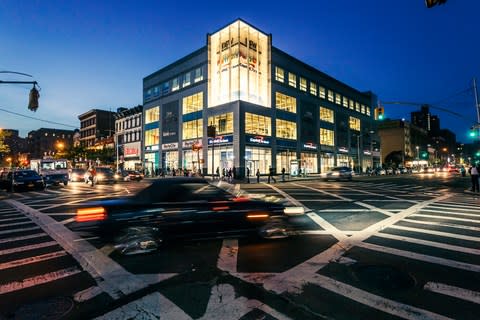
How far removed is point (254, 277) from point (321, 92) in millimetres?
58569

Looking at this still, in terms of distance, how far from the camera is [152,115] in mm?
56594

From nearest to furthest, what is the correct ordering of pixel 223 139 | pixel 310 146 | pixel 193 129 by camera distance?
pixel 223 139 → pixel 193 129 → pixel 310 146

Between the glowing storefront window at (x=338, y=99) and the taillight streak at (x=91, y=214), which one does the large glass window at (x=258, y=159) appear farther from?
the taillight streak at (x=91, y=214)

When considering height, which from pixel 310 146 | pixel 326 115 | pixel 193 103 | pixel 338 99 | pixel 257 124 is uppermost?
pixel 338 99

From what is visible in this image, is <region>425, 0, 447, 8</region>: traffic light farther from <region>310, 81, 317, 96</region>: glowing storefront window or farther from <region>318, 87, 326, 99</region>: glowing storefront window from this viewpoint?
<region>318, 87, 326, 99</region>: glowing storefront window

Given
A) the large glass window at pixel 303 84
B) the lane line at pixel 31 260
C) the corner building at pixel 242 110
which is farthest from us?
the large glass window at pixel 303 84

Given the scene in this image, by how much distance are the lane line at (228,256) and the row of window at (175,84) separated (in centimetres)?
→ 4310

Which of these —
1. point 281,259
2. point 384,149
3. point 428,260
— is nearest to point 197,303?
point 281,259

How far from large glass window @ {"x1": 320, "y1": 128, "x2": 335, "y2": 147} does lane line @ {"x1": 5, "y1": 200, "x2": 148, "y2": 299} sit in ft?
177

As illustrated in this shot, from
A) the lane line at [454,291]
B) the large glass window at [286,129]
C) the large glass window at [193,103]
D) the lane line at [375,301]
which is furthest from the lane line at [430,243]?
the large glass window at [193,103]

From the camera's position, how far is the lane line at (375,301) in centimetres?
327

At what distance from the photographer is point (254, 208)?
21.0 ft

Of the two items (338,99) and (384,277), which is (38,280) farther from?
(338,99)

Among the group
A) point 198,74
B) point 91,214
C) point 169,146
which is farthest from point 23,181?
point 198,74
